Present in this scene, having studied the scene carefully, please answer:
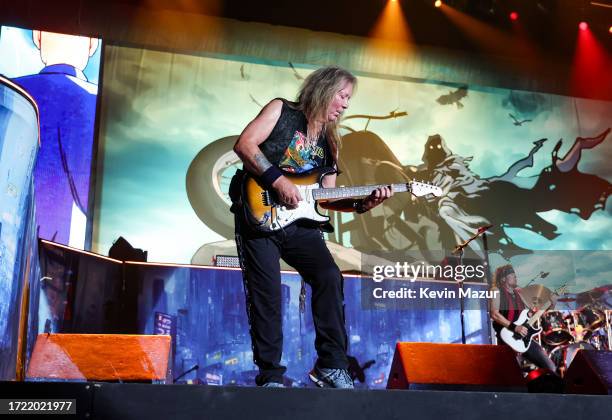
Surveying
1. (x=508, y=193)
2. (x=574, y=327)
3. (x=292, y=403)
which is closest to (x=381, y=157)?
(x=508, y=193)

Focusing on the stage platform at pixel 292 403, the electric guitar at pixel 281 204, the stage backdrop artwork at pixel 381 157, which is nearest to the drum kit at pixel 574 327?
the stage backdrop artwork at pixel 381 157

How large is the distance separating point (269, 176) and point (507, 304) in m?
4.65

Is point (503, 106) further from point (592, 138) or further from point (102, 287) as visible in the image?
→ point (102, 287)

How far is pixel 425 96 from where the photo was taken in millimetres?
7105

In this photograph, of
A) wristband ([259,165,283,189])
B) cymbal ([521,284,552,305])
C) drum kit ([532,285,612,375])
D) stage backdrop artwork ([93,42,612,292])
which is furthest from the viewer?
cymbal ([521,284,552,305])

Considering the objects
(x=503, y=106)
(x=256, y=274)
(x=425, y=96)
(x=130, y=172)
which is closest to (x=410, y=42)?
(x=425, y=96)

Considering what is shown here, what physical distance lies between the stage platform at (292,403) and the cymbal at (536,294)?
505cm

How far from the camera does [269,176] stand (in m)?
2.79

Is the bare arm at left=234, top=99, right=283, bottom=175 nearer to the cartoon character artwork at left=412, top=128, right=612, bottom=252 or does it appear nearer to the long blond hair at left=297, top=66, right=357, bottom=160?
the long blond hair at left=297, top=66, right=357, bottom=160

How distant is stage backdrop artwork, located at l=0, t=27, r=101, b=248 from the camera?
5934mm

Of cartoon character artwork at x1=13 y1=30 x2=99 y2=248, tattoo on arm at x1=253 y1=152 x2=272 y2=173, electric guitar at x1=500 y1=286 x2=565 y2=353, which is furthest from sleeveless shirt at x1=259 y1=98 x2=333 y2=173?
electric guitar at x1=500 y1=286 x2=565 y2=353

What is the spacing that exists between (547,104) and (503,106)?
54 cm

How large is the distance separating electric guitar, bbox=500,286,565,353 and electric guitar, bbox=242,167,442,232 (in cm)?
430

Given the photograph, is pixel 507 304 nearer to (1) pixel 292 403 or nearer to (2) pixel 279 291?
(2) pixel 279 291
